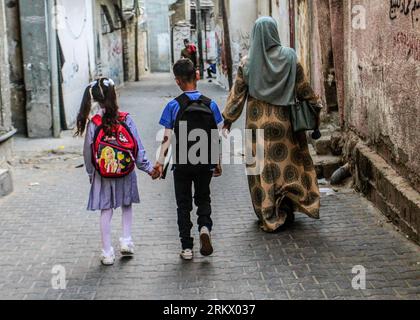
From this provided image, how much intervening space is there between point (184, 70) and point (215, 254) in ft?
4.95

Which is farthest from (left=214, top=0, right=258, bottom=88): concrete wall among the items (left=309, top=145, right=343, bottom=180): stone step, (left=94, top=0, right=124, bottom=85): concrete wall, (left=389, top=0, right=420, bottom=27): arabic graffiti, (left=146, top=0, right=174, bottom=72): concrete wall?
(left=146, top=0, right=174, bottom=72): concrete wall

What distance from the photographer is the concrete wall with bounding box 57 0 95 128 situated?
46.8 feet

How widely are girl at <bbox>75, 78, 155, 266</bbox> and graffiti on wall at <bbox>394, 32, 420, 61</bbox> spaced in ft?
7.77

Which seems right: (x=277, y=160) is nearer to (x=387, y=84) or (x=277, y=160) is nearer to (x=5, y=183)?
(x=387, y=84)

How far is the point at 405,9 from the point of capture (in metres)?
6.16

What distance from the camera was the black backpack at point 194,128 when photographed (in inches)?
216

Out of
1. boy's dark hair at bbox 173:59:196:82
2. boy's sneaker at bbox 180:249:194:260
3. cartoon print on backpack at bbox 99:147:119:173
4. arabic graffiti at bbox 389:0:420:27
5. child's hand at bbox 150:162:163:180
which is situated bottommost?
boy's sneaker at bbox 180:249:194:260

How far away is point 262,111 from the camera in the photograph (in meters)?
6.47

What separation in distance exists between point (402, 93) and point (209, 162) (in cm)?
196

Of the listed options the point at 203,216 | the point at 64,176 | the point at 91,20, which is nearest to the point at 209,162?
the point at 203,216

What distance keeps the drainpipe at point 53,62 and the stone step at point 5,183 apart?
456 cm

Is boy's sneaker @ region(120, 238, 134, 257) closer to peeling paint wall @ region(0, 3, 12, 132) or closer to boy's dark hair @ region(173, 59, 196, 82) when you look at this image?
boy's dark hair @ region(173, 59, 196, 82)

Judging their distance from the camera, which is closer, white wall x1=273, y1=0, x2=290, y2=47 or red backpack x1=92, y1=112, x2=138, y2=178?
red backpack x1=92, y1=112, x2=138, y2=178

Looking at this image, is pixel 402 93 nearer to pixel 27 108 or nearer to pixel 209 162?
pixel 209 162
